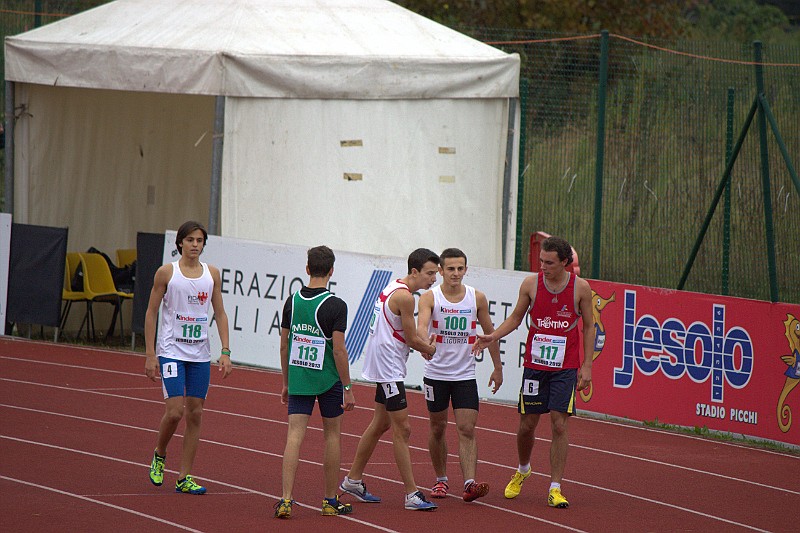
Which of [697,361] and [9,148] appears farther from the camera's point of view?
[9,148]

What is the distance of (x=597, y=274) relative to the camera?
16.8 m

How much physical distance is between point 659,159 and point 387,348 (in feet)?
31.5

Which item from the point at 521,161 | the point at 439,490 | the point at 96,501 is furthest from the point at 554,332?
the point at 521,161

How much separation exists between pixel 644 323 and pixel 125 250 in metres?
9.09

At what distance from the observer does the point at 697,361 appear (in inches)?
479

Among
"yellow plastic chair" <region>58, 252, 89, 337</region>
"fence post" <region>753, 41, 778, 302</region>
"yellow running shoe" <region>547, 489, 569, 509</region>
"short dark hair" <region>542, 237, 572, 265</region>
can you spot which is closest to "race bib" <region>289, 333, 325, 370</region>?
"short dark hair" <region>542, 237, 572, 265</region>

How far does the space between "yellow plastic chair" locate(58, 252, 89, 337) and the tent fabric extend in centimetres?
250

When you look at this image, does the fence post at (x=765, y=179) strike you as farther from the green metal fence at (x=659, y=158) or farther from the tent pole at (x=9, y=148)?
the tent pole at (x=9, y=148)

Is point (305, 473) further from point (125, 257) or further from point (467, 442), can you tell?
point (125, 257)

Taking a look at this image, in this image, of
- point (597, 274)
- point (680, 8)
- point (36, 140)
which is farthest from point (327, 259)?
point (680, 8)

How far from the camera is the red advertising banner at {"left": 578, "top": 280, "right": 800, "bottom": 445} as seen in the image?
11.5 metres

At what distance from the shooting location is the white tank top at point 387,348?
861 cm

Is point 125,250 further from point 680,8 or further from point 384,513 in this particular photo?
point 680,8

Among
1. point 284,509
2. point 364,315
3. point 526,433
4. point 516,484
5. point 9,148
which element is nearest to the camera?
point 284,509
